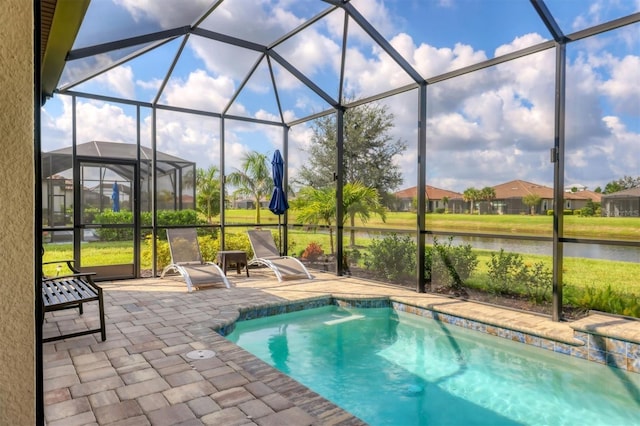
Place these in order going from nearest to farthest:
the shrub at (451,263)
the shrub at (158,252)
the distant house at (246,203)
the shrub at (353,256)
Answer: the shrub at (451,263) → the shrub at (158,252) → the shrub at (353,256) → the distant house at (246,203)

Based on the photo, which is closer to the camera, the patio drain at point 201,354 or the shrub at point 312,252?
the patio drain at point 201,354

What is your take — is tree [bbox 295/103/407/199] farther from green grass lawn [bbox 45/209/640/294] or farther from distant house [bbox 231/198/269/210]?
distant house [bbox 231/198/269/210]

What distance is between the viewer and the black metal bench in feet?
13.8

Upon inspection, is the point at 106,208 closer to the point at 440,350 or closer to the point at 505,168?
the point at 440,350

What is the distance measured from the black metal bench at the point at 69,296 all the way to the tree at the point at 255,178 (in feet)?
18.2

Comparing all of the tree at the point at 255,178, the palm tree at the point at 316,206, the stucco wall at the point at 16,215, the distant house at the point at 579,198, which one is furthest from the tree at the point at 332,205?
the stucco wall at the point at 16,215

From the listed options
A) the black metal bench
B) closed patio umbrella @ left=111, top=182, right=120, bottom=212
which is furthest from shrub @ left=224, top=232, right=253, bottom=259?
the black metal bench

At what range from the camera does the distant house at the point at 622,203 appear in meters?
5.16

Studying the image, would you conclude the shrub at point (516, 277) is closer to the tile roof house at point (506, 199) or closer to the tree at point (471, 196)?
the tile roof house at point (506, 199)

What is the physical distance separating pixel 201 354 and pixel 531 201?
527 centimetres

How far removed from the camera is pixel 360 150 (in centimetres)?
936

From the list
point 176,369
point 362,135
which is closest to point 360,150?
point 362,135

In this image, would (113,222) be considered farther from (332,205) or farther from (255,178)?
(332,205)

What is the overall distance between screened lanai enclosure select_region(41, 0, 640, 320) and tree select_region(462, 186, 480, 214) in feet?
0.07
